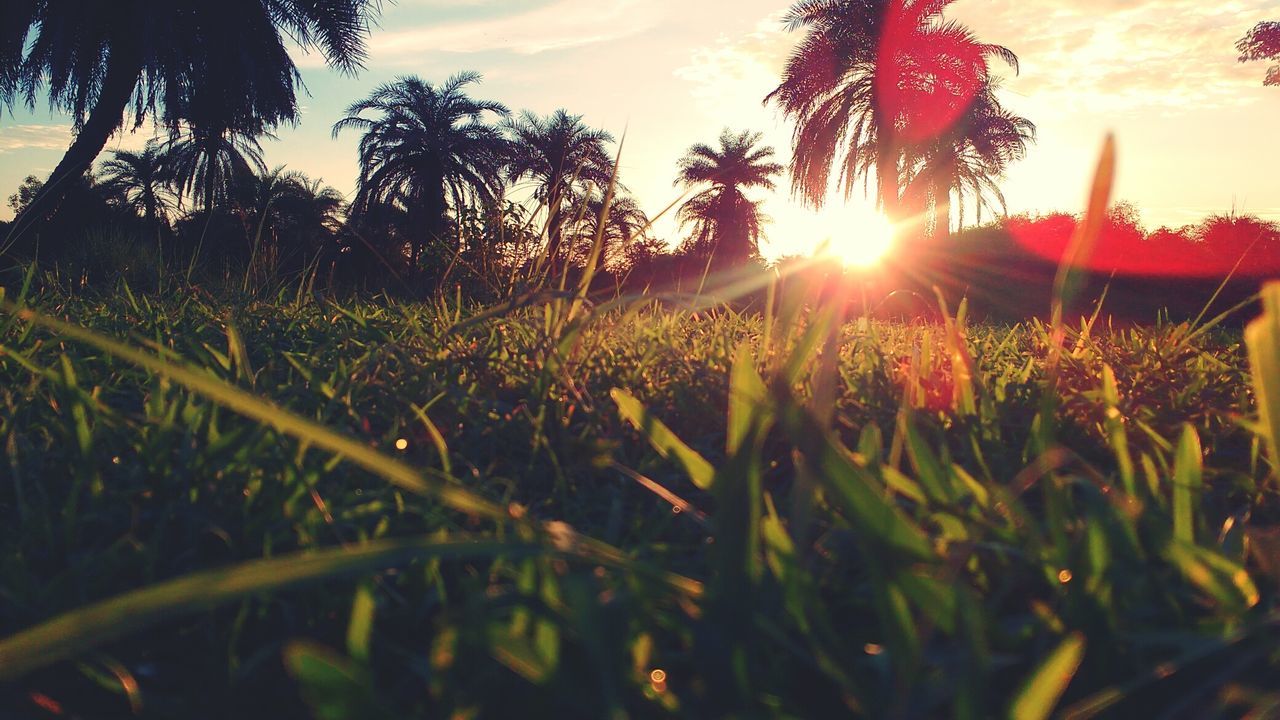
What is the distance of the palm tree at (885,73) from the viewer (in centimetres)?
2133

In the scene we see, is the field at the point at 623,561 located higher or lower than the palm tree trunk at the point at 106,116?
lower

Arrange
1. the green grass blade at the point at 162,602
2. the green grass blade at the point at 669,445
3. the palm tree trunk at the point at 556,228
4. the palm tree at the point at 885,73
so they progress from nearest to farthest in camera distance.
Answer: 1. the green grass blade at the point at 162,602
2. the green grass blade at the point at 669,445
3. the palm tree trunk at the point at 556,228
4. the palm tree at the point at 885,73

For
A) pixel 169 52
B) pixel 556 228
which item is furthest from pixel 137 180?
pixel 556 228

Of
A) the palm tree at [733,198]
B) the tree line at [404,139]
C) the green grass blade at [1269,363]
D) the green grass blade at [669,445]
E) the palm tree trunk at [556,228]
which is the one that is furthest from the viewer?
the palm tree at [733,198]

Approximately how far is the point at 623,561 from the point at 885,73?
23919 millimetres

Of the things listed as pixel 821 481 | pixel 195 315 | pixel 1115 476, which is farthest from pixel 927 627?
pixel 195 315

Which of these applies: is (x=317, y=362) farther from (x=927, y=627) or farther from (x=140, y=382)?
(x=927, y=627)

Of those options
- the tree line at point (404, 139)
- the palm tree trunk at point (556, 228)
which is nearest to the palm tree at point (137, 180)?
the tree line at point (404, 139)

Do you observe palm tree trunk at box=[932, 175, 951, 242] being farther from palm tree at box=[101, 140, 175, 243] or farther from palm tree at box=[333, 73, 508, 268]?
palm tree at box=[101, 140, 175, 243]

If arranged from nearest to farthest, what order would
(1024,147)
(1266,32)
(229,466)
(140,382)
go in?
(229,466)
(140,382)
(1266,32)
(1024,147)

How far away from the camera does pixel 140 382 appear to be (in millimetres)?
1716

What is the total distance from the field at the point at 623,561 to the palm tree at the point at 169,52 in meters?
15.5

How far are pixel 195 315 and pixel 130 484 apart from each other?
1.95m

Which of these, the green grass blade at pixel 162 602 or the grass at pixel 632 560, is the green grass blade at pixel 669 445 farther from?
the green grass blade at pixel 162 602
